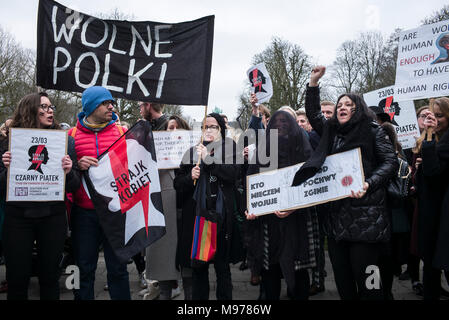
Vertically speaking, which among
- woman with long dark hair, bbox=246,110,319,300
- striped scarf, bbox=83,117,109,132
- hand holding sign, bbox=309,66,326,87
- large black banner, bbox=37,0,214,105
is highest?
large black banner, bbox=37,0,214,105

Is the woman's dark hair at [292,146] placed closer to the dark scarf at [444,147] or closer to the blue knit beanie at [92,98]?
the dark scarf at [444,147]

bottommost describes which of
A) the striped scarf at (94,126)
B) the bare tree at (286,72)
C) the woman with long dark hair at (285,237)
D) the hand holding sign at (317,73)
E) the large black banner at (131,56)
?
the woman with long dark hair at (285,237)

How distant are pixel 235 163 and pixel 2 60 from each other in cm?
2266

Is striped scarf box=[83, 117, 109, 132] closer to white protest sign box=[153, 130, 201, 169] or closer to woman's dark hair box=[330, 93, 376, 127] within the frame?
white protest sign box=[153, 130, 201, 169]

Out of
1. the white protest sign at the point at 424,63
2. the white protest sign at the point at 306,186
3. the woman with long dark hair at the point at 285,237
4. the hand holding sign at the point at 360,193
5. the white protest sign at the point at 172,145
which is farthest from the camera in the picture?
the white protest sign at the point at 172,145

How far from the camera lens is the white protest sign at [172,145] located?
419cm

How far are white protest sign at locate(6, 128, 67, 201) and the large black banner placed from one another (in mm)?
744

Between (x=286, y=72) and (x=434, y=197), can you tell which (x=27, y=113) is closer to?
(x=434, y=197)

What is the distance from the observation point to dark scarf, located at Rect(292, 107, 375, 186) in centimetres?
304

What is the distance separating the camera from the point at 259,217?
11.2 ft

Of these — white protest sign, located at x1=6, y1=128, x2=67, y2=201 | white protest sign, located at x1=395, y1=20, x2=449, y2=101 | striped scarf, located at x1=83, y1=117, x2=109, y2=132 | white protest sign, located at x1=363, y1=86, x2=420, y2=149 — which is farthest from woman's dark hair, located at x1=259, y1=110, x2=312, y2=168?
white protest sign, located at x1=363, y1=86, x2=420, y2=149

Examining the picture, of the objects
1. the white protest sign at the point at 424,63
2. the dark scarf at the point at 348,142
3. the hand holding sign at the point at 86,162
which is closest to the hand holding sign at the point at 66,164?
the hand holding sign at the point at 86,162

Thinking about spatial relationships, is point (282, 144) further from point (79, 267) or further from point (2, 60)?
point (2, 60)

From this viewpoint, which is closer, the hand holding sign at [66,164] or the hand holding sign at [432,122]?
the hand holding sign at [66,164]
